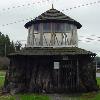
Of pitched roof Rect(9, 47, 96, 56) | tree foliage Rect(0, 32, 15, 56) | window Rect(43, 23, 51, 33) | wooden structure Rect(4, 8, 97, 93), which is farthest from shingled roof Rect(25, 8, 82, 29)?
tree foliage Rect(0, 32, 15, 56)

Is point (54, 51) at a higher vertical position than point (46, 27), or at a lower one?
lower

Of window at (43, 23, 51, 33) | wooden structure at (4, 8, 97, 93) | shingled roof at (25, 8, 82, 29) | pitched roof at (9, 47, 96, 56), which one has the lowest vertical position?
wooden structure at (4, 8, 97, 93)

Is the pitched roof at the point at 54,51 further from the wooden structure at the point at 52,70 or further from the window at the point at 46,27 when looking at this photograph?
the window at the point at 46,27

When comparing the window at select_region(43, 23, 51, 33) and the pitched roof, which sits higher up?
the window at select_region(43, 23, 51, 33)

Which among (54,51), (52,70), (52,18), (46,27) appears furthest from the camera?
(46,27)

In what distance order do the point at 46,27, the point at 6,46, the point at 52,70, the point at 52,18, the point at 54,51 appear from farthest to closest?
the point at 6,46, the point at 46,27, the point at 52,18, the point at 54,51, the point at 52,70

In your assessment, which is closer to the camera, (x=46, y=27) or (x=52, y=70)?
(x=52, y=70)

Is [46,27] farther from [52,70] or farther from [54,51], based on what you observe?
[52,70]

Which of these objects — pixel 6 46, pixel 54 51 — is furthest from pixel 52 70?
pixel 6 46

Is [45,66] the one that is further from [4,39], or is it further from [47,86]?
[4,39]

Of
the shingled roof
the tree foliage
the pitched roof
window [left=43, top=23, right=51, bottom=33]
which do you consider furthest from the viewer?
the tree foliage

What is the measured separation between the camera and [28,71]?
102ft

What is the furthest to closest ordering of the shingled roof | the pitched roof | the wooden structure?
the shingled roof, the wooden structure, the pitched roof

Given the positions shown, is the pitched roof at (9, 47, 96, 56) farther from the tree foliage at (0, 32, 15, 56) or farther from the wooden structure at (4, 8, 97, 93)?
the tree foliage at (0, 32, 15, 56)
